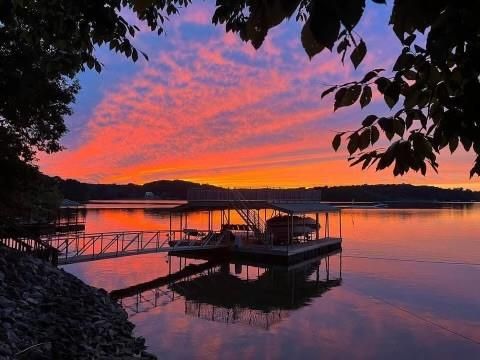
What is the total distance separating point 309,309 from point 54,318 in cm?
1194

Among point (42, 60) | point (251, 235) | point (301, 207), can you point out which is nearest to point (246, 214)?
point (251, 235)

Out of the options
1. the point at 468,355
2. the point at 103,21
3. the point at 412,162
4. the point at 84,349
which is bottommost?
the point at 468,355

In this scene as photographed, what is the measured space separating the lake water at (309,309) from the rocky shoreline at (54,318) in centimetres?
157

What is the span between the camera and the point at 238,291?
25453 millimetres

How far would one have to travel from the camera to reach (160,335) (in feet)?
53.7

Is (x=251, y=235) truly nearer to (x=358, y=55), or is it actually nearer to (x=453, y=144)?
(x=453, y=144)

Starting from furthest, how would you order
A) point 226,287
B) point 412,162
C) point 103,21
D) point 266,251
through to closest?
point 266,251 → point 226,287 → point 103,21 → point 412,162

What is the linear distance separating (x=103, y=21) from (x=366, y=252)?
141 ft

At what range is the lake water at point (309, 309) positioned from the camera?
15492 millimetres

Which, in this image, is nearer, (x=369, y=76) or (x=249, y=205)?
(x=369, y=76)

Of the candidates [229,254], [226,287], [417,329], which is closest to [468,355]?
[417,329]

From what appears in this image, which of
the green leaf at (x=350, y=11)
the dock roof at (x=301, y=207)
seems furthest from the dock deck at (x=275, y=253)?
the green leaf at (x=350, y=11)

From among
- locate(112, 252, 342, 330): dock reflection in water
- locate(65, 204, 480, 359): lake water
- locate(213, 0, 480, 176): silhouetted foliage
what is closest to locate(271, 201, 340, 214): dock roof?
locate(112, 252, 342, 330): dock reflection in water

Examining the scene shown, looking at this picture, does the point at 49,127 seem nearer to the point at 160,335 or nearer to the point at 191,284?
the point at 160,335
